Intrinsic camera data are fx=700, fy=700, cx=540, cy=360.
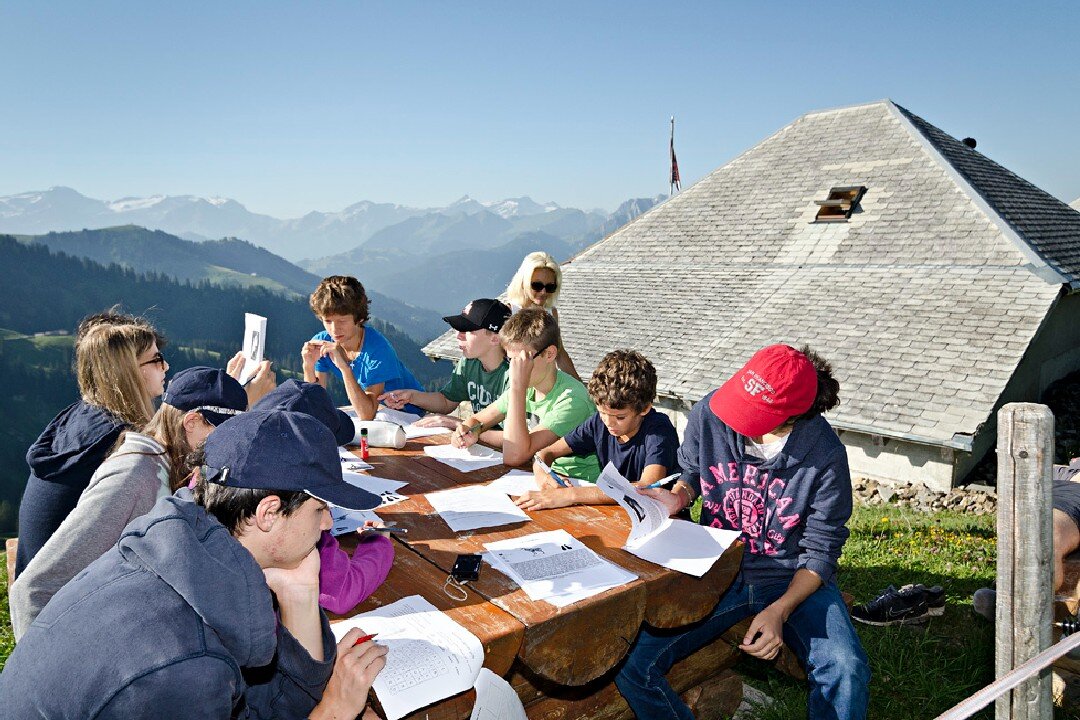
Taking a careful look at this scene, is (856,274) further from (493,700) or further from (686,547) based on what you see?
(493,700)

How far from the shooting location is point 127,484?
9.09ft

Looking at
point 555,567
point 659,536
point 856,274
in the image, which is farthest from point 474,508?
point 856,274

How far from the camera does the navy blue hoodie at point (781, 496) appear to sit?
3.28 meters

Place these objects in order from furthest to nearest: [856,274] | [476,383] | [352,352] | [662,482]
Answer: [856,274] → [352,352] → [476,383] → [662,482]

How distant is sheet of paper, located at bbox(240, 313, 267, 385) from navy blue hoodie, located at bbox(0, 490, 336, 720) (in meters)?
3.23

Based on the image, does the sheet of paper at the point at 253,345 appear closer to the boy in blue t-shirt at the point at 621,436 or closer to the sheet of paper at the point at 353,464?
the sheet of paper at the point at 353,464

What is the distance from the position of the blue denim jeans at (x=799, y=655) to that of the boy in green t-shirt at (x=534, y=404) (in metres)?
1.38

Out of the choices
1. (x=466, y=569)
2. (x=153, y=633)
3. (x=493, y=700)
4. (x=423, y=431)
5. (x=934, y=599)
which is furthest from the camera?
(x=423, y=431)

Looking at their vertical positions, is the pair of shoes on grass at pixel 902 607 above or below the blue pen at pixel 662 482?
below

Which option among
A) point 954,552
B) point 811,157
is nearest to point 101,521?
point 954,552

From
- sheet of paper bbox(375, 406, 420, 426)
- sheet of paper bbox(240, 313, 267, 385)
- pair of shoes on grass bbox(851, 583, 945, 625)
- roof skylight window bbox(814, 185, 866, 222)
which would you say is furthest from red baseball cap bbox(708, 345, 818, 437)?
roof skylight window bbox(814, 185, 866, 222)

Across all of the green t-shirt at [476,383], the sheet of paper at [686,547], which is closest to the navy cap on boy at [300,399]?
Answer: the sheet of paper at [686,547]

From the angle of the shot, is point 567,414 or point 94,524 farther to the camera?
point 567,414

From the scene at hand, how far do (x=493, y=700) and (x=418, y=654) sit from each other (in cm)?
28
